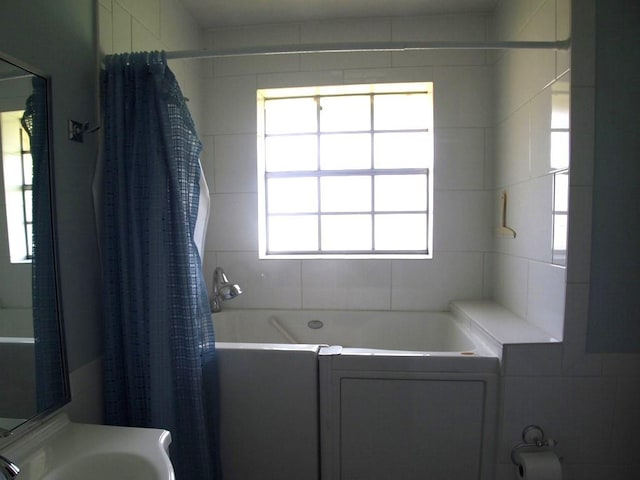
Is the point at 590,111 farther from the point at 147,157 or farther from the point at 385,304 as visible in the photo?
the point at 147,157

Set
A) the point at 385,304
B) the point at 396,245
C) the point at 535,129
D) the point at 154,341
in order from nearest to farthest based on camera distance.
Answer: the point at 154,341 → the point at 535,129 → the point at 385,304 → the point at 396,245

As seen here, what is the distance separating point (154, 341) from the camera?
3.74 ft

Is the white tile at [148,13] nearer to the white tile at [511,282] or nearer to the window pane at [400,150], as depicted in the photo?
the window pane at [400,150]

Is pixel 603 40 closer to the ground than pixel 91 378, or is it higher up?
higher up

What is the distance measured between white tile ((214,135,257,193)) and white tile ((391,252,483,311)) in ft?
3.57

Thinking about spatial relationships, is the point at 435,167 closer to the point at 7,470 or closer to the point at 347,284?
the point at 347,284

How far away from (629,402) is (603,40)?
1382mm

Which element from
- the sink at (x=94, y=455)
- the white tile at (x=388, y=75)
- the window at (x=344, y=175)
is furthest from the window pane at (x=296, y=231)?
the sink at (x=94, y=455)

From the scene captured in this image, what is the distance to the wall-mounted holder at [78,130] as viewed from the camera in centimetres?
108

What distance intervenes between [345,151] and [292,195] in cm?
49

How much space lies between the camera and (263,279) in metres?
2.04

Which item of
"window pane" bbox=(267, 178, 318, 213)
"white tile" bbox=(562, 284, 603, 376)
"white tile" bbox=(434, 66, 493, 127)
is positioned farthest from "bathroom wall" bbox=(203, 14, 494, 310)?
"white tile" bbox=(562, 284, 603, 376)

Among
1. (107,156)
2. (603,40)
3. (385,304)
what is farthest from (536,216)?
(107,156)

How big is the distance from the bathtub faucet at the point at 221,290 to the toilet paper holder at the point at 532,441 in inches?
60.0
